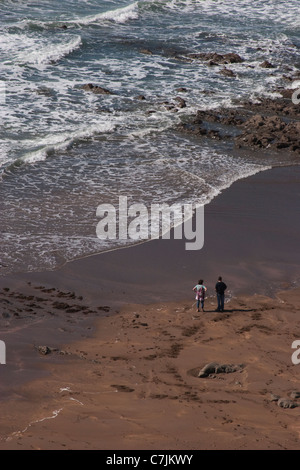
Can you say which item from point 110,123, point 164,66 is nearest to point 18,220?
point 110,123

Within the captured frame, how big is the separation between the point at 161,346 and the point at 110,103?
1799 centimetres

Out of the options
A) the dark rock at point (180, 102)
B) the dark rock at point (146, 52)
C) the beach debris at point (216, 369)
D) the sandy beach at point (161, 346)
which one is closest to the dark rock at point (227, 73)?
the dark rock at point (146, 52)

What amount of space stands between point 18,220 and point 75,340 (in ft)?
20.1

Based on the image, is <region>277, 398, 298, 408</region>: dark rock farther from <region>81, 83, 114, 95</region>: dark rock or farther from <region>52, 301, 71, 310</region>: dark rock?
<region>81, 83, 114, 95</region>: dark rock

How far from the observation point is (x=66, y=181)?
2084 cm

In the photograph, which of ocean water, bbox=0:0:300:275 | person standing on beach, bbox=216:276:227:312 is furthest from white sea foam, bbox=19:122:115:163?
person standing on beach, bbox=216:276:227:312

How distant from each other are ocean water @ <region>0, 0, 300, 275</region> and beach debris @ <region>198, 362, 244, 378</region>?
554 centimetres

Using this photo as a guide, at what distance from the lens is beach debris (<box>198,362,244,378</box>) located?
37.8ft

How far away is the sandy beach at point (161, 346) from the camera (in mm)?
9680

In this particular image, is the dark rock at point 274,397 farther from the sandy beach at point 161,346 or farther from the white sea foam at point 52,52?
the white sea foam at point 52,52

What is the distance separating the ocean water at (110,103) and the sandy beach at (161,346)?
5.06 ft

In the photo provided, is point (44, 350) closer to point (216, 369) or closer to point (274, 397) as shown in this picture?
point (216, 369)

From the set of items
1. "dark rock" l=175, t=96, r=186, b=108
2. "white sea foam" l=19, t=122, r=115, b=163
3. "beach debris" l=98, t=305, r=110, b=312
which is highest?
"dark rock" l=175, t=96, r=186, b=108
